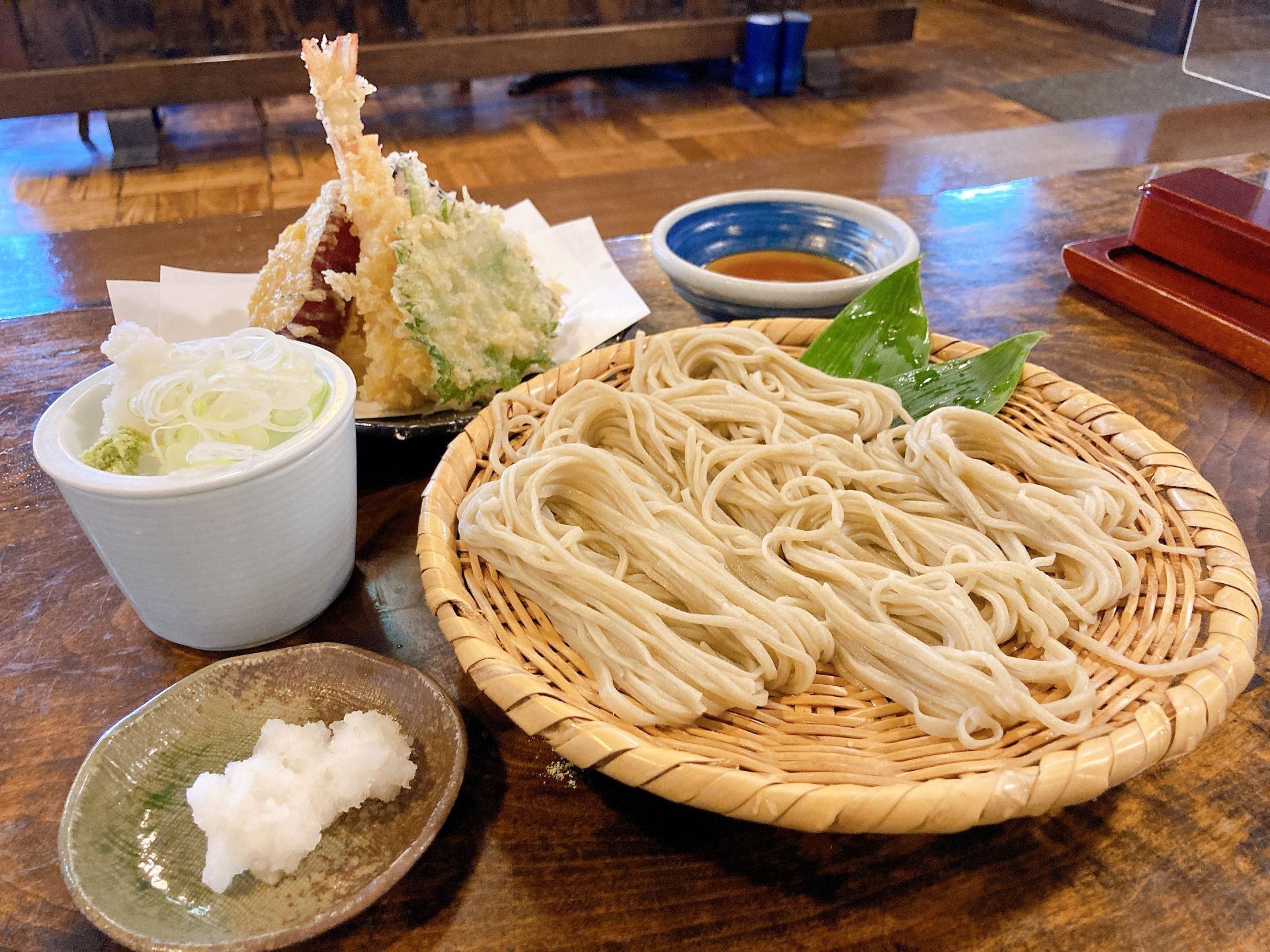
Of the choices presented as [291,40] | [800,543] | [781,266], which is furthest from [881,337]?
[291,40]

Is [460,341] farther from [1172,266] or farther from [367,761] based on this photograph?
[1172,266]

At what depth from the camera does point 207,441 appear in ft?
3.93

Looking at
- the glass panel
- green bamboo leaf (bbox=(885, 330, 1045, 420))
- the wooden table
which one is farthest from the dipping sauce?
the glass panel

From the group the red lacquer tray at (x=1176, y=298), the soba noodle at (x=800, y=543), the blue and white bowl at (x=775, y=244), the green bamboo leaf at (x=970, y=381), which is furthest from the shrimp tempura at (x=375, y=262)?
the red lacquer tray at (x=1176, y=298)

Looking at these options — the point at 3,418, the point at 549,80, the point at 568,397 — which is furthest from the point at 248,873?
the point at 549,80

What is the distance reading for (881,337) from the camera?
1802mm

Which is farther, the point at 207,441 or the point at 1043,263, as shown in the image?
the point at 1043,263

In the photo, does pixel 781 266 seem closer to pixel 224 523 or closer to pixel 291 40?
pixel 224 523

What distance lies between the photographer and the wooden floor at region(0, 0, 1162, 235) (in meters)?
5.27

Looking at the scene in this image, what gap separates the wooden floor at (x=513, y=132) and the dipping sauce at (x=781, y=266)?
9.20ft

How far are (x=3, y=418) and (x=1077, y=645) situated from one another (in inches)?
85.4

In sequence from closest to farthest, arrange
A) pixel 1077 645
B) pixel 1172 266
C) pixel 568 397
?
1. pixel 1077 645
2. pixel 568 397
3. pixel 1172 266

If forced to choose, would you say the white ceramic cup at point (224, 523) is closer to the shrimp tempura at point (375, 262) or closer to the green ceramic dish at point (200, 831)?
the green ceramic dish at point (200, 831)

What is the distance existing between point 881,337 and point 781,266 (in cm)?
51
